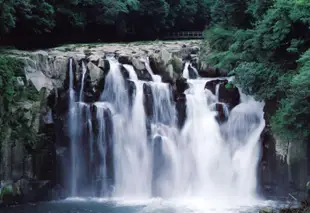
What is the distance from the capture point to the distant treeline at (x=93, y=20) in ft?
85.8

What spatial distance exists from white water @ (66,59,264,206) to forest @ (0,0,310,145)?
1.84 m

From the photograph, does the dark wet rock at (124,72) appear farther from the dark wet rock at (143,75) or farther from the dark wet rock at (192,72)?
the dark wet rock at (192,72)

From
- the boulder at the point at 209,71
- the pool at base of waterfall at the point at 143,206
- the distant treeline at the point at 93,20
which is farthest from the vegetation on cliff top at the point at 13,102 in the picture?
the boulder at the point at 209,71

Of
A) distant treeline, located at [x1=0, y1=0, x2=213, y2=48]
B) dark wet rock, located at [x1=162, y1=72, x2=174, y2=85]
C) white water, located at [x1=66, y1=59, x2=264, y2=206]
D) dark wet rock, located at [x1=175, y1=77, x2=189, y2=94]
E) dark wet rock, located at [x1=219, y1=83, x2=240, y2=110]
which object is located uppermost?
distant treeline, located at [x1=0, y1=0, x2=213, y2=48]

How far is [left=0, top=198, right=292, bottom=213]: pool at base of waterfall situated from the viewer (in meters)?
16.6

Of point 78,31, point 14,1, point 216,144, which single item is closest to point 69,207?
point 216,144

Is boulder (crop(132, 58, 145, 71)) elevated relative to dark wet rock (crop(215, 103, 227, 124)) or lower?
elevated

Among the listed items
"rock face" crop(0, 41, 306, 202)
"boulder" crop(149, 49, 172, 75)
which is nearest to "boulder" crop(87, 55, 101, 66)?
"rock face" crop(0, 41, 306, 202)

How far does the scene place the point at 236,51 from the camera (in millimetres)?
20969

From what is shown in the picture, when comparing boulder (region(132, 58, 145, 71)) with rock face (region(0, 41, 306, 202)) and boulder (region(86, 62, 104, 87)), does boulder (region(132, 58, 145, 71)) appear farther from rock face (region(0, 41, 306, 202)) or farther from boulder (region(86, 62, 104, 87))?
boulder (region(86, 62, 104, 87))

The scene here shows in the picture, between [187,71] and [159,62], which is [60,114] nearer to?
[159,62]

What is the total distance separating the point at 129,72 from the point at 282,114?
7940 millimetres

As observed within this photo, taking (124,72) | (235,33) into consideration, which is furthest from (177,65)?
(235,33)

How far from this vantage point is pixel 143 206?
17375 mm
